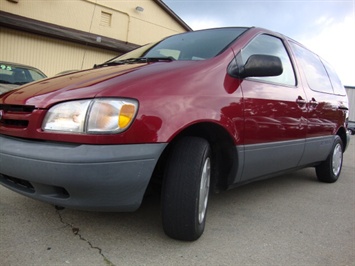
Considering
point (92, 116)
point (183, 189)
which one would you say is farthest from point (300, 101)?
point (92, 116)

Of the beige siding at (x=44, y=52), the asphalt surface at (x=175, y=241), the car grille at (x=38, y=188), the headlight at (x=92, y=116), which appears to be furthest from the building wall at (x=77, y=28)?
the headlight at (x=92, y=116)

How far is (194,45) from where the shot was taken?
3211mm

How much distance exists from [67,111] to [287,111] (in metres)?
2.11

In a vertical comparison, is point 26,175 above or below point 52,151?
below

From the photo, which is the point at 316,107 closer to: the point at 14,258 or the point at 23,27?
the point at 14,258

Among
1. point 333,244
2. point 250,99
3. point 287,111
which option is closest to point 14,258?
point 250,99

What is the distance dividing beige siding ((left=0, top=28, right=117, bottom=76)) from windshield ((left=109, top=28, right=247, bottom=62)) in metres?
8.28

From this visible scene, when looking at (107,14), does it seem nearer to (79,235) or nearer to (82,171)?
(79,235)

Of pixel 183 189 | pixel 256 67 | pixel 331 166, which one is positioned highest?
pixel 256 67

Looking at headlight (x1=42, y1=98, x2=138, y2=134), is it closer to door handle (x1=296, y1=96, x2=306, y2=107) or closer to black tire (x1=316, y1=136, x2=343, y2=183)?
door handle (x1=296, y1=96, x2=306, y2=107)

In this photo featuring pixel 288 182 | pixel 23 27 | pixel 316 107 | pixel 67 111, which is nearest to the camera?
pixel 67 111

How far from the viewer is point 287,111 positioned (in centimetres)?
337

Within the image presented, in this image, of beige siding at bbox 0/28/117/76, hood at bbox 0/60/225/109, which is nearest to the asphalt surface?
hood at bbox 0/60/225/109

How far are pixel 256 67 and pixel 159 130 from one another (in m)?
1.03
